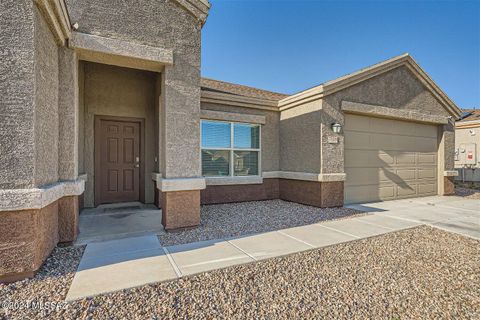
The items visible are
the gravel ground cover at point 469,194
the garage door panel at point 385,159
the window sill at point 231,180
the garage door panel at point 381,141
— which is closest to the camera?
the window sill at point 231,180

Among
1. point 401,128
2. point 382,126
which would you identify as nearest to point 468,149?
point 401,128

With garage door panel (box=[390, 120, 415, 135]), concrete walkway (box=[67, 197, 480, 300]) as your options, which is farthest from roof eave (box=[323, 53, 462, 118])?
concrete walkway (box=[67, 197, 480, 300])

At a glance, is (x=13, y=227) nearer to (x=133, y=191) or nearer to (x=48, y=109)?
(x=48, y=109)

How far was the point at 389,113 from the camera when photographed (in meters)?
7.57

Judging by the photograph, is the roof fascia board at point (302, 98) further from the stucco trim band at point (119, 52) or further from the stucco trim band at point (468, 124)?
the stucco trim band at point (468, 124)

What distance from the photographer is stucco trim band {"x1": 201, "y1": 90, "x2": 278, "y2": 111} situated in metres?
6.86

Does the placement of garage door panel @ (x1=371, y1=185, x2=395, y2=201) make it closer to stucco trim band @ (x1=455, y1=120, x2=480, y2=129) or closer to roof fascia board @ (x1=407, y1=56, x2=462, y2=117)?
roof fascia board @ (x1=407, y1=56, x2=462, y2=117)

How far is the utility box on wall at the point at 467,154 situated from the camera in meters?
13.6

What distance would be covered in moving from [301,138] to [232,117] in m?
2.27

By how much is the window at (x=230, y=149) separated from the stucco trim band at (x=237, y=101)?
0.63 meters

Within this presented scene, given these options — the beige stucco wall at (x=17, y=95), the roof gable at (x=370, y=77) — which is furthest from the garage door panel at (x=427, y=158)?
the beige stucco wall at (x=17, y=95)

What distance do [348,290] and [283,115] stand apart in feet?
20.4

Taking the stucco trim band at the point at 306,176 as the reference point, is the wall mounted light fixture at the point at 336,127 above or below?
above

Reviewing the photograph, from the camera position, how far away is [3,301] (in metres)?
2.28
